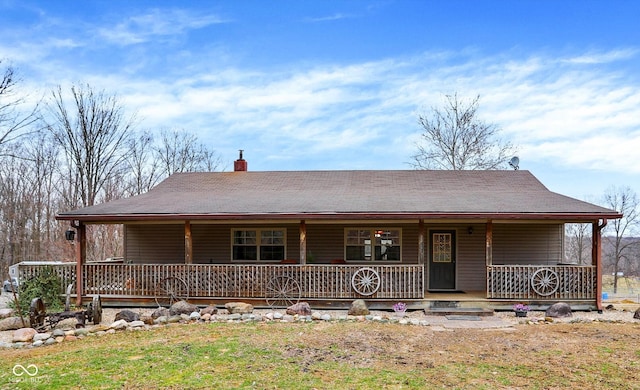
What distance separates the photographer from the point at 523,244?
13484mm

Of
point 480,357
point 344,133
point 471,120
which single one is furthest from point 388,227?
point 471,120

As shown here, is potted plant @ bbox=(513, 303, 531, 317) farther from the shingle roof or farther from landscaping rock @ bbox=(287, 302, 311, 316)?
landscaping rock @ bbox=(287, 302, 311, 316)

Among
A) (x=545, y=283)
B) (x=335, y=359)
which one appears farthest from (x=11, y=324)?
(x=545, y=283)

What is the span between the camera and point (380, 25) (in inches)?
680

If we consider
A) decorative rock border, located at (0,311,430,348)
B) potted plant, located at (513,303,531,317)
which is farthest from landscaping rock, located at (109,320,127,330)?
potted plant, located at (513,303,531,317)

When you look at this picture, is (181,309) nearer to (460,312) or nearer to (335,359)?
(335,359)

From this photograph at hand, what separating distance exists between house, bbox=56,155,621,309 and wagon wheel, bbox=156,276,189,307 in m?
0.02

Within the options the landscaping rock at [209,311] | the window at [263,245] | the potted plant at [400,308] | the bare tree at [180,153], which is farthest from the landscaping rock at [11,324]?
the bare tree at [180,153]

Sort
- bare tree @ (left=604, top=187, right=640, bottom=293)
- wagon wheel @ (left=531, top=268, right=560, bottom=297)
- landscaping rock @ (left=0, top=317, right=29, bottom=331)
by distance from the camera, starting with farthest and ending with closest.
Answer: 1. bare tree @ (left=604, top=187, right=640, bottom=293)
2. wagon wheel @ (left=531, top=268, right=560, bottom=297)
3. landscaping rock @ (left=0, top=317, right=29, bottom=331)

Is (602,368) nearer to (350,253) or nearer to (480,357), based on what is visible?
(480,357)

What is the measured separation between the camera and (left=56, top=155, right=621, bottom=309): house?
11.4 m

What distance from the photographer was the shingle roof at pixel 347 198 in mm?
11344

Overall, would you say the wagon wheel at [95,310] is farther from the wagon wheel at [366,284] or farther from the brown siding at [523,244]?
the brown siding at [523,244]

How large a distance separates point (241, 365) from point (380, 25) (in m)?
13.9
